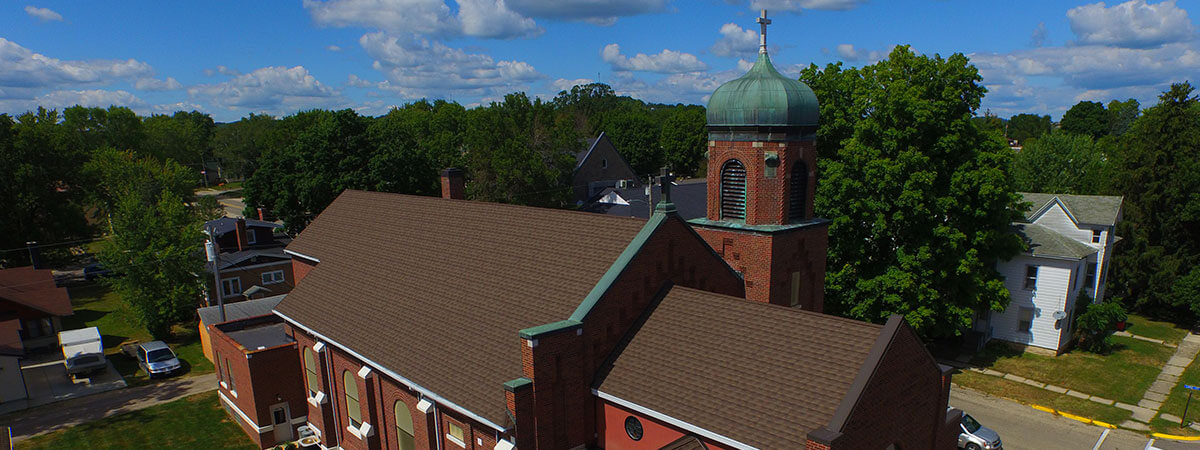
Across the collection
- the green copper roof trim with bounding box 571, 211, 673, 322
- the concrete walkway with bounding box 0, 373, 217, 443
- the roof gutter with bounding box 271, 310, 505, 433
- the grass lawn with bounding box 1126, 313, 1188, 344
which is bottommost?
the grass lawn with bounding box 1126, 313, 1188, 344

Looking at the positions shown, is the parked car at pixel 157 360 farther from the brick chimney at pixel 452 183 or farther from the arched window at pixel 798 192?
the arched window at pixel 798 192

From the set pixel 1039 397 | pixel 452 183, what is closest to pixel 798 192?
pixel 452 183

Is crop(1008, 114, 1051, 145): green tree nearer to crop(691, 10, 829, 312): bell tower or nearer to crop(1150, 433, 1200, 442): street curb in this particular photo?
crop(1150, 433, 1200, 442): street curb

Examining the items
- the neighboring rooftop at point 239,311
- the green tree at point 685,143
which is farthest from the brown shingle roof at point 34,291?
the green tree at point 685,143

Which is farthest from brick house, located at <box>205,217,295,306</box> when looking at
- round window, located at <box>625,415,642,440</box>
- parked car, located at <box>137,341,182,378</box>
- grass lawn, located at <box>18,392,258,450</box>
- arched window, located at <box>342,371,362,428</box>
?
round window, located at <box>625,415,642,440</box>

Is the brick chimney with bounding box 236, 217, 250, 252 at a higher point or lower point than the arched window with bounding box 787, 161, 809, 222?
lower

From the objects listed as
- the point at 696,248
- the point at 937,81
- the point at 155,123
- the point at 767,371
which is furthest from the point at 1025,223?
Result: the point at 155,123

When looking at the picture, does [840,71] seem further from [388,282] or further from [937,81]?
[388,282]
